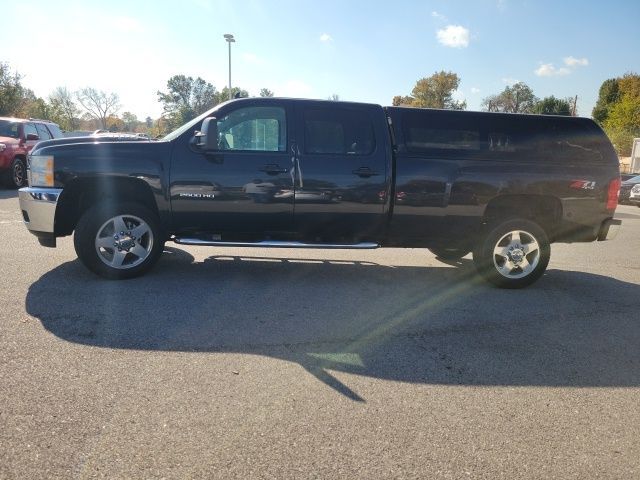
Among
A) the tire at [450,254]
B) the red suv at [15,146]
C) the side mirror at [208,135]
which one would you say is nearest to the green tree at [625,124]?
the tire at [450,254]

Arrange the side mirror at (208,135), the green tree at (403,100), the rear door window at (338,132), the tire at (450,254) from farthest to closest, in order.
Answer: the green tree at (403,100), the tire at (450,254), the rear door window at (338,132), the side mirror at (208,135)

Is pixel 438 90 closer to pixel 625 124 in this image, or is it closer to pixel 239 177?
pixel 625 124

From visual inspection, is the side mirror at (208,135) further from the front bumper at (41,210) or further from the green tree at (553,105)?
the green tree at (553,105)

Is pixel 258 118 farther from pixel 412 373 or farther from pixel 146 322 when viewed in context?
pixel 412 373

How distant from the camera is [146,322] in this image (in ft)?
13.4

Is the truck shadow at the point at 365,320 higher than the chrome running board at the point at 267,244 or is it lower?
lower

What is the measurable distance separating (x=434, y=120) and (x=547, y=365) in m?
2.96

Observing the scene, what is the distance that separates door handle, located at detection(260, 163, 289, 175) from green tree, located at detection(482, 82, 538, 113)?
301 feet

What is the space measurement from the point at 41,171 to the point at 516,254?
17.5ft

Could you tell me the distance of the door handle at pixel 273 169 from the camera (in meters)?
5.21

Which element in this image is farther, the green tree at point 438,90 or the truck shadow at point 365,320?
the green tree at point 438,90

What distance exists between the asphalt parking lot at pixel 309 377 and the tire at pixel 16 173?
949cm

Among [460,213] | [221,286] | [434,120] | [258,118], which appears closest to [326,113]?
[258,118]

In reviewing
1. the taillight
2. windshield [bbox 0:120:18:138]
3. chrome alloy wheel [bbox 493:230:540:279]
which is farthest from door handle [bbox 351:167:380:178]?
windshield [bbox 0:120:18:138]
